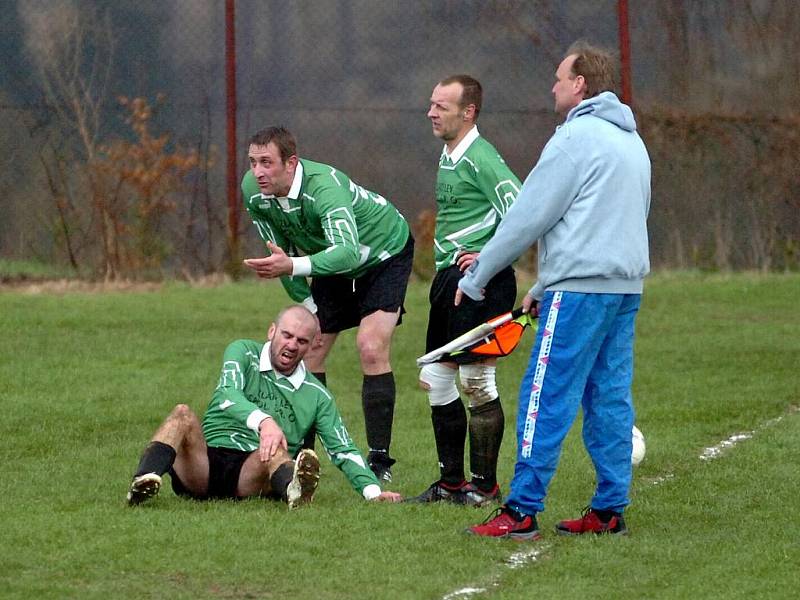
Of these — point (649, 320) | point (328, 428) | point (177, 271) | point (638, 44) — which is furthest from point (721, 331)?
point (328, 428)

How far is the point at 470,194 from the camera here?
23.1 feet

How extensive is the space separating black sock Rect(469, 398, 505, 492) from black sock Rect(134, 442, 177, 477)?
1.38 meters

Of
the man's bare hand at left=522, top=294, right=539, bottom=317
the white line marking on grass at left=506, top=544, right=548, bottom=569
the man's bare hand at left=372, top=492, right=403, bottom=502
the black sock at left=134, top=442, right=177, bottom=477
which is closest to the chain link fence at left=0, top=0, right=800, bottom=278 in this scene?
the man's bare hand at left=372, top=492, right=403, bottom=502

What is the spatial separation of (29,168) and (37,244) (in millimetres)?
776

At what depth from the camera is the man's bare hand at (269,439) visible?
6320 millimetres

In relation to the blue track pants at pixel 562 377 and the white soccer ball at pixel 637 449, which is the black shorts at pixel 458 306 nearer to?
the blue track pants at pixel 562 377

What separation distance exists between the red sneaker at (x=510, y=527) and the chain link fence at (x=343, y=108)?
9893 millimetres

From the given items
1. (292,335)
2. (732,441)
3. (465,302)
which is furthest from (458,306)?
(732,441)

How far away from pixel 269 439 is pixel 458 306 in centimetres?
113

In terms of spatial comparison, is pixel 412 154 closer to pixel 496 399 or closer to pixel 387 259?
pixel 387 259

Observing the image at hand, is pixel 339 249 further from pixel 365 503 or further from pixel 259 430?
pixel 365 503

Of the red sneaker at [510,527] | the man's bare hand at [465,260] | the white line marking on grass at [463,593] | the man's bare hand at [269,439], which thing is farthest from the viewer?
the man's bare hand at [465,260]

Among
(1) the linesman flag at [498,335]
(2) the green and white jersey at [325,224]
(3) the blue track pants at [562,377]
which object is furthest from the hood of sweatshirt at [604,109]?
(2) the green and white jersey at [325,224]

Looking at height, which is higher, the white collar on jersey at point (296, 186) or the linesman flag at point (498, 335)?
the white collar on jersey at point (296, 186)
